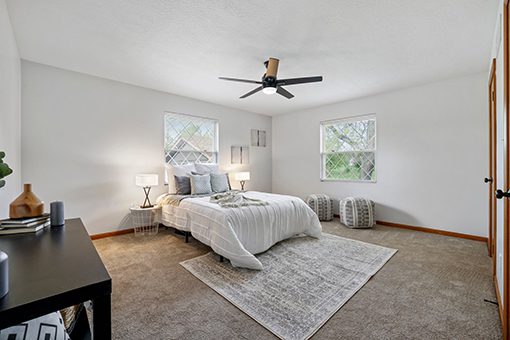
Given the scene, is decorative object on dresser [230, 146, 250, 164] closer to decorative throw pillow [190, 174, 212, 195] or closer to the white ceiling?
decorative throw pillow [190, 174, 212, 195]

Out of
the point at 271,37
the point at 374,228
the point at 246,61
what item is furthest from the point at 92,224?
the point at 374,228

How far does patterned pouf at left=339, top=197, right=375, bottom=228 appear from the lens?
416 cm

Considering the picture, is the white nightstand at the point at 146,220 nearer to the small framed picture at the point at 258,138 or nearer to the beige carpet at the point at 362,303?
the beige carpet at the point at 362,303

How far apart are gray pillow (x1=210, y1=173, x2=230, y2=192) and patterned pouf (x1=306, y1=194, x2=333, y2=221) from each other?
70.0 inches

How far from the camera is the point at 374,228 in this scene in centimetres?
422

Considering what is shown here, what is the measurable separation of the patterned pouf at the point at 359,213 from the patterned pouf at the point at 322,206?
52 cm

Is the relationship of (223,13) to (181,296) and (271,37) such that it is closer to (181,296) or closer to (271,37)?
(271,37)

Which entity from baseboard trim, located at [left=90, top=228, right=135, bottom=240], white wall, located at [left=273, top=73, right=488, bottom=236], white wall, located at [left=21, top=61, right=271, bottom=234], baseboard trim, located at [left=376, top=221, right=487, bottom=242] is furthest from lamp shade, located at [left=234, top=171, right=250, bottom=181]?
baseboard trim, located at [left=376, top=221, right=487, bottom=242]

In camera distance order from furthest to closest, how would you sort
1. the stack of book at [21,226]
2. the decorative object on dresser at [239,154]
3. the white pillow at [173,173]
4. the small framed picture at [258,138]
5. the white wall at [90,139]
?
the small framed picture at [258,138], the decorative object on dresser at [239,154], the white pillow at [173,173], the white wall at [90,139], the stack of book at [21,226]

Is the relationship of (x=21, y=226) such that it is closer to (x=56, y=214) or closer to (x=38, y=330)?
(x=56, y=214)

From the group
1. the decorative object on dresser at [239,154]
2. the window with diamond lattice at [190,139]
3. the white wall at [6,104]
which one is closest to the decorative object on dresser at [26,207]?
the white wall at [6,104]

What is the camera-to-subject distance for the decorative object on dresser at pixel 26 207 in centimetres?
149

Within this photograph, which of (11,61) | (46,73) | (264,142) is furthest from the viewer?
(264,142)

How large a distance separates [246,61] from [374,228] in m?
3.51
